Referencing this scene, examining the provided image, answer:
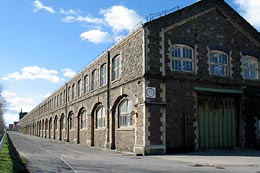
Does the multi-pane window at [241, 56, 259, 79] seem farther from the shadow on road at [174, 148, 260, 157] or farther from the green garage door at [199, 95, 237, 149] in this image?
the shadow on road at [174, 148, 260, 157]

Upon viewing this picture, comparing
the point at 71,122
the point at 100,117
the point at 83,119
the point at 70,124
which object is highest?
the point at 100,117

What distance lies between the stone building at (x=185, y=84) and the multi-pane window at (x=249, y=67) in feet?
0.25

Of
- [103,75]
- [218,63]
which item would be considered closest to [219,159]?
[218,63]

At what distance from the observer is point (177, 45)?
2328 centimetres

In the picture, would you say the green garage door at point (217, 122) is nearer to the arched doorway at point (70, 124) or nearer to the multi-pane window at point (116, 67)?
the multi-pane window at point (116, 67)

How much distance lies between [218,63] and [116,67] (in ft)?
24.6

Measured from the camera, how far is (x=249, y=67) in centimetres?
2652

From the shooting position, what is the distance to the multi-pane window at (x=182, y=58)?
75.5 feet

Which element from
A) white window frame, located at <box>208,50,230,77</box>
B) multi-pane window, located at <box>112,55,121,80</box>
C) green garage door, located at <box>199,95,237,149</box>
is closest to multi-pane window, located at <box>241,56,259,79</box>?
white window frame, located at <box>208,50,230,77</box>

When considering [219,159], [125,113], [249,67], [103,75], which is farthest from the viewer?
[103,75]

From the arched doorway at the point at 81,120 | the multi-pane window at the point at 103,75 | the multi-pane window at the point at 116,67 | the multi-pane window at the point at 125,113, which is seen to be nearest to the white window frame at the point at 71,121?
the arched doorway at the point at 81,120

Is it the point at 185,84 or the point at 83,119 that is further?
the point at 83,119

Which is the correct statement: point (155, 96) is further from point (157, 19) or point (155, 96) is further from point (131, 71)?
point (157, 19)

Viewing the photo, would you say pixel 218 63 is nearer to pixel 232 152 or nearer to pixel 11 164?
pixel 232 152
